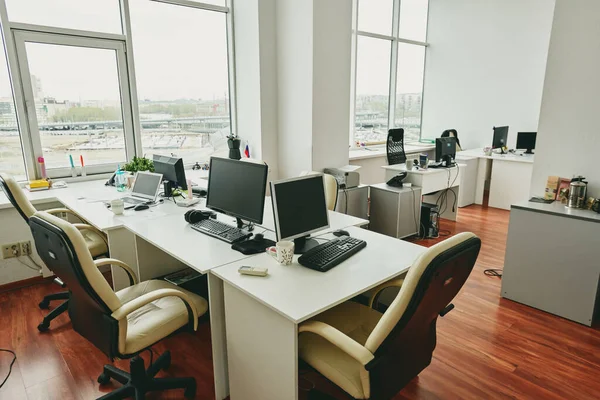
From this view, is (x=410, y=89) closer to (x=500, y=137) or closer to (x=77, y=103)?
(x=500, y=137)

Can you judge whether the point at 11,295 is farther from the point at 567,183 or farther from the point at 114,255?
the point at 567,183

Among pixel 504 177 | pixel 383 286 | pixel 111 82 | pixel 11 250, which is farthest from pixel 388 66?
pixel 11 250

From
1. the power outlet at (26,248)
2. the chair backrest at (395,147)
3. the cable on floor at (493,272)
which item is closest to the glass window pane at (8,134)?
the power outlet at (26,248)

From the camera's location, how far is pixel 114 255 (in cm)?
268

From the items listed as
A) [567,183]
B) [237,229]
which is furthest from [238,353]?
[567,183]

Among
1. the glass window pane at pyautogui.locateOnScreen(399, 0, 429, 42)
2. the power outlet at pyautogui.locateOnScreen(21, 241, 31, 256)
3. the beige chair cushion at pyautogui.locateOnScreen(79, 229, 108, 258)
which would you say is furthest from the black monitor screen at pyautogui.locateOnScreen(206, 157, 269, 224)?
the glass window pane at pyautogui.locateOnScreen(399, 0, 429, 42)

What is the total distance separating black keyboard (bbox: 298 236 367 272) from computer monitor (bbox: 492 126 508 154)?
201 inches

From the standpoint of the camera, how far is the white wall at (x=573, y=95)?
2906 millimetres

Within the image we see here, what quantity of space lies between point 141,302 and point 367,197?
10.3ft

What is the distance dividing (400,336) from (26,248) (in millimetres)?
3490

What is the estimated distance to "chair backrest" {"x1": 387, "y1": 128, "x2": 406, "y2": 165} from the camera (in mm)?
5297

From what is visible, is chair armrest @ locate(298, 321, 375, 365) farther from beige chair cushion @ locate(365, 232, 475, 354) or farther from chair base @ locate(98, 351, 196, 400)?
chair base @ locate(98, 351, 196, 400)

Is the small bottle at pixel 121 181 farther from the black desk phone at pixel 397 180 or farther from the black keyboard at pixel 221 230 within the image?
the black desk phone at pixel 397 180

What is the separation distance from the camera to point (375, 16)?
6.71 meters
